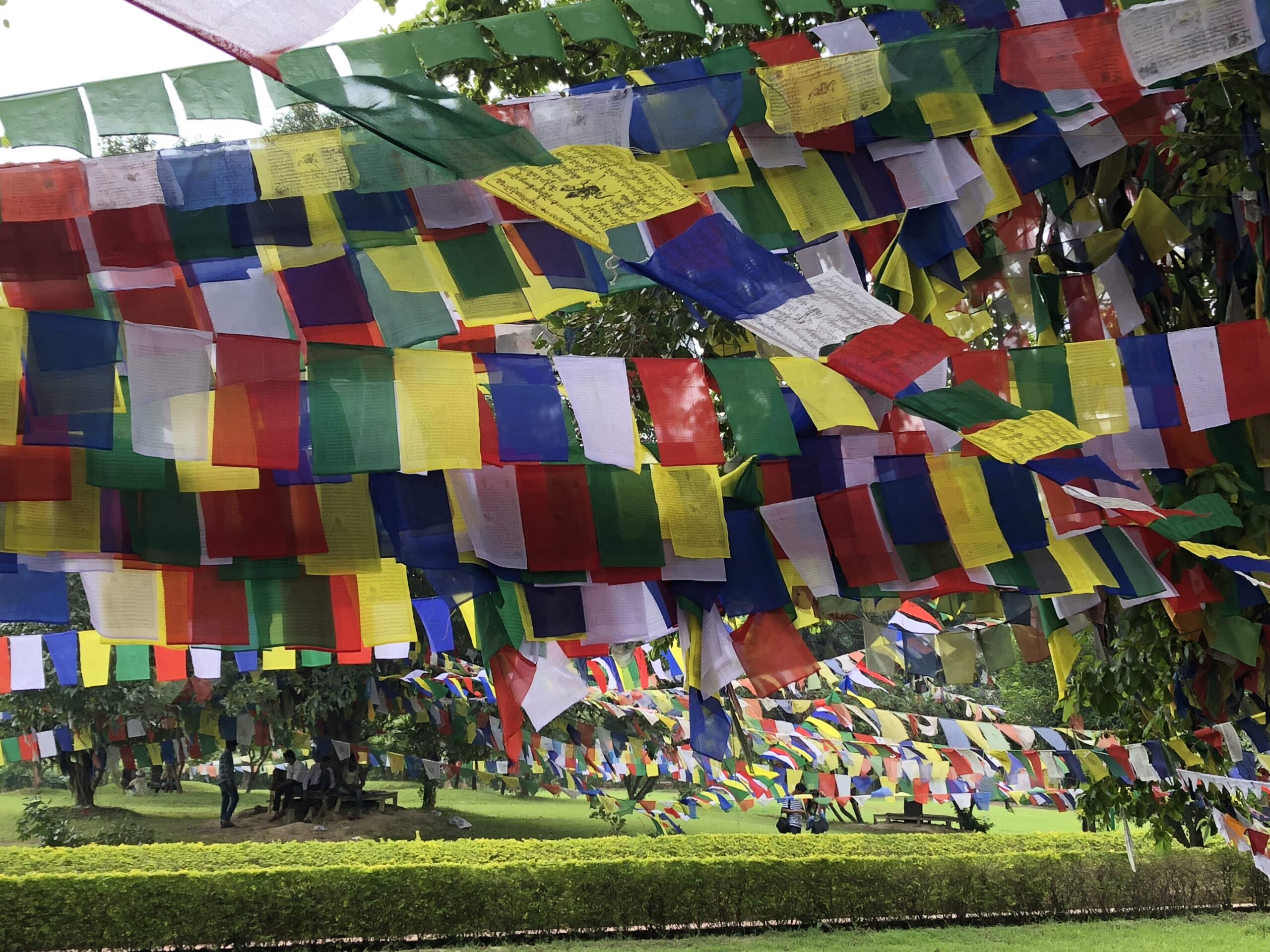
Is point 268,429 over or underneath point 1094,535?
over

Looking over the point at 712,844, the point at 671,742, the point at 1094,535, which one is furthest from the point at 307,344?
the point at 671,742

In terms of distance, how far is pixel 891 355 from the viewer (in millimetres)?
2686

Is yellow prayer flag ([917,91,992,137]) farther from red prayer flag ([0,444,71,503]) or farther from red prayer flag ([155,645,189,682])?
red prayer flag ([155,645,189,682])

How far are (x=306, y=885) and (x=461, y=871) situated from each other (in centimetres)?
132

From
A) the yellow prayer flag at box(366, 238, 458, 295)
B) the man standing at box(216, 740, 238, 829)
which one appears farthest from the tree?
the yellow prayer flag at box(366, 238, 458, 295)

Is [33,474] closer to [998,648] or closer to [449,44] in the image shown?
[449,44]

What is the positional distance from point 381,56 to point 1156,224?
116 inches

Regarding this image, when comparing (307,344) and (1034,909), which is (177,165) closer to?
(307,344)

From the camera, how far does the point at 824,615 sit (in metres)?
4.38

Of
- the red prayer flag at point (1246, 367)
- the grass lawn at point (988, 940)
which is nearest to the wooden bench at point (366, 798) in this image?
the grass lawn at point (988, 940)

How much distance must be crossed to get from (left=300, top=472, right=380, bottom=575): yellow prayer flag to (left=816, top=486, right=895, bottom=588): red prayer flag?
158cm

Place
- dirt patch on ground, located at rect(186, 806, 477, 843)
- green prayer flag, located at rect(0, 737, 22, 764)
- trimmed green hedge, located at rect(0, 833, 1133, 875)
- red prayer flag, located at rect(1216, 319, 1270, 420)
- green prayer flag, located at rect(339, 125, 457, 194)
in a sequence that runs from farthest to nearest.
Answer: dirt patch on ground, located at rect(186, 806, 477, 843) < green prayer flag, located at rect(0, 737, 22, 764) < trimmed green hedge, located at rect(0, 833, 1133, 875) < red prayer flag, located at rect(1216, 319, 1270, 420) < green prayer flag, located at rect(339, 125, 457, 194)

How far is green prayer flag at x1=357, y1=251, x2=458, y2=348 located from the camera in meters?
2.85

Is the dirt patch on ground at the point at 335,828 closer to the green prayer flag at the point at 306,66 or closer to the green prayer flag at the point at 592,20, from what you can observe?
the green prayer flag at the point at 592,20
